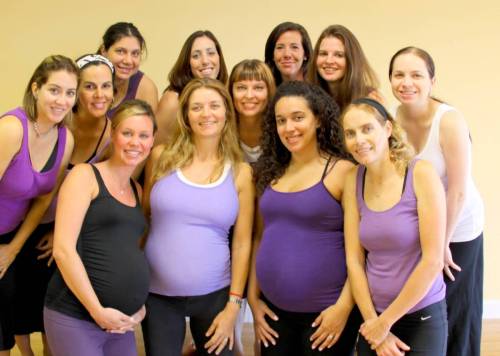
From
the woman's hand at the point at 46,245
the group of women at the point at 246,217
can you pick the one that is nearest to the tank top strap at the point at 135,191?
the group of women at the point at 246,217

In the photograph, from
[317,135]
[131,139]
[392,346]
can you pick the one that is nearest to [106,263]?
[131,139]

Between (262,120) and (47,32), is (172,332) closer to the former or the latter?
(262,120)

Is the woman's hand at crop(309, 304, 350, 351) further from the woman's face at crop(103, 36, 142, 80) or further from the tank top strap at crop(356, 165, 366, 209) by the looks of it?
the woman's face at crop(103, 36, 142, 80)

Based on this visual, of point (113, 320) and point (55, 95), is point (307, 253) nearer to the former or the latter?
point (113, 320)

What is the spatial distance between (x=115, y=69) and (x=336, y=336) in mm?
1737

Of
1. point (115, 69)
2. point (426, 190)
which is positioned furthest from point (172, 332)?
point (115, 69)

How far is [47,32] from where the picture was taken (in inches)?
133

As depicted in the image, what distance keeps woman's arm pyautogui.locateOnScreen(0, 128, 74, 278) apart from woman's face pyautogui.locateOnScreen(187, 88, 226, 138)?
56cm

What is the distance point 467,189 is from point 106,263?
1.53 meters

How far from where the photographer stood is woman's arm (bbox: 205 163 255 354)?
6.85ft

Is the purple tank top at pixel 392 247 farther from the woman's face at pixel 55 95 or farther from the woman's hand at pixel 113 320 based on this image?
the woman's face at pixel 55 95

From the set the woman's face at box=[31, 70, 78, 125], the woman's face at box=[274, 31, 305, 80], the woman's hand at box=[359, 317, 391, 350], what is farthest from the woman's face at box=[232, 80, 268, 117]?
the woman's hand at box=[359, 317, 391, 350]

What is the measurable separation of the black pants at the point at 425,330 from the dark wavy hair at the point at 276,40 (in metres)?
1.50

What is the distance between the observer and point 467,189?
87.7 inches
